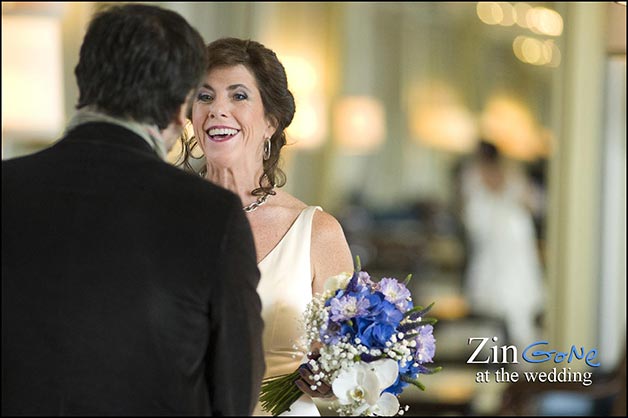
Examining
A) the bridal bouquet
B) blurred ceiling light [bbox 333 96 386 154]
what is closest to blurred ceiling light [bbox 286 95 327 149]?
the bridal bouquet

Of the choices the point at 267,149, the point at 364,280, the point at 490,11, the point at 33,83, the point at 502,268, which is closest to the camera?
the point at 364,280

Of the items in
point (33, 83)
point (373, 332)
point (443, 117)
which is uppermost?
point (443, 117)

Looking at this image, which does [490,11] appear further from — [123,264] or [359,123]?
[123,264]

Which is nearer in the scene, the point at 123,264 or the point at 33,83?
the point at 123,264

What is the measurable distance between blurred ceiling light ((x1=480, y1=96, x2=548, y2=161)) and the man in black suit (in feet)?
47.0

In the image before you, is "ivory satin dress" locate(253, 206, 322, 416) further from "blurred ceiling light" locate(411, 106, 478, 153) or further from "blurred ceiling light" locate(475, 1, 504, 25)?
"blurred ceiling light" locate(411, 106, 478, 153)

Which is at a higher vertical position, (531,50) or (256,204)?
(531,50)

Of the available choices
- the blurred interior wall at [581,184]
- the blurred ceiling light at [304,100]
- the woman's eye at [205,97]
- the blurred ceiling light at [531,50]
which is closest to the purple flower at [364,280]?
the woman's eye at [205,97]

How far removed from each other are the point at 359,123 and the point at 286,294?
41.8 feet

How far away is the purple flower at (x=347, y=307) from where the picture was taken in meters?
2.52

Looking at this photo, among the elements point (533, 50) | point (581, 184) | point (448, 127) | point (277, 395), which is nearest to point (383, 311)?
point (277, 395)

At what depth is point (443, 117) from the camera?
16781 millimetres

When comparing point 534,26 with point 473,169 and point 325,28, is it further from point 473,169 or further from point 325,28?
point 325,28

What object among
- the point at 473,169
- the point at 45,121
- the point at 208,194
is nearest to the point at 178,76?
the point at 208,194
